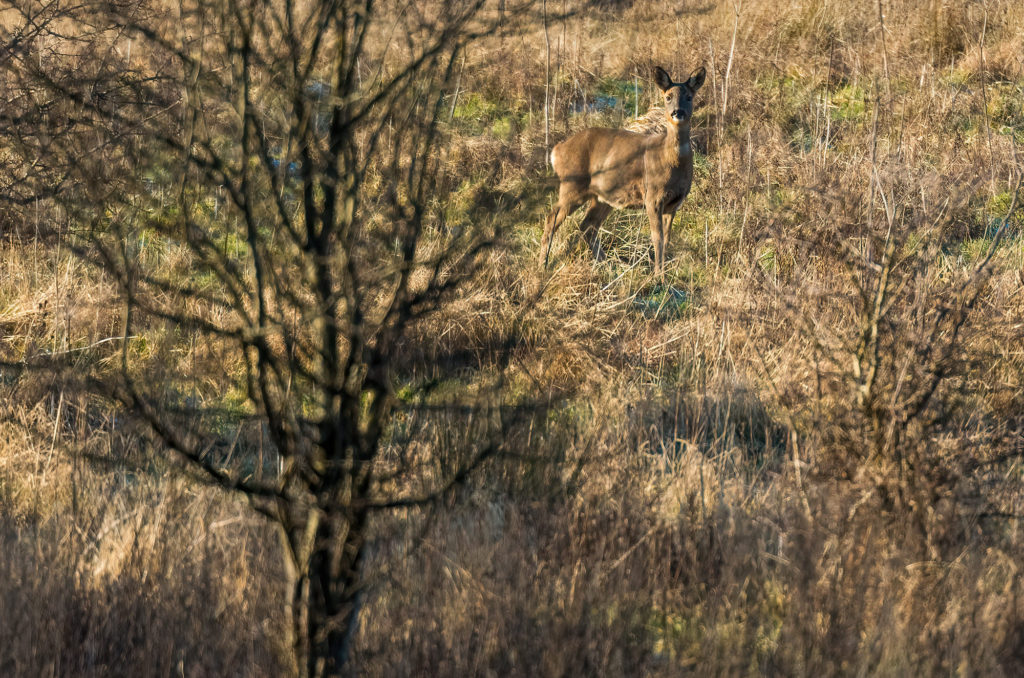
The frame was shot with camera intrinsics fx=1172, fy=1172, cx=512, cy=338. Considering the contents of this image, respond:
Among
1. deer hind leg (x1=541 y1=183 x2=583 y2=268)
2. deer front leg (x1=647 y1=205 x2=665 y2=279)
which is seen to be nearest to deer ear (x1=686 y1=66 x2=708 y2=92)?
deer front leg (x1=647 y1=205 x2=665 y2=279)

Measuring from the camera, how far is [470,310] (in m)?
7.38

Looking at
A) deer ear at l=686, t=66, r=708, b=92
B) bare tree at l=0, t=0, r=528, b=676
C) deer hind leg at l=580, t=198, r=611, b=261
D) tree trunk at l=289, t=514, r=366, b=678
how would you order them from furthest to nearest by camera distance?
deer hind leg at l=580, t=198, r=611, b=261, deer ear at l=686, t=66, r=708, b=92, tree trunk at l=289, t=514, r=366, b=678, bare tree at l=0, t=0, r=528, b=676

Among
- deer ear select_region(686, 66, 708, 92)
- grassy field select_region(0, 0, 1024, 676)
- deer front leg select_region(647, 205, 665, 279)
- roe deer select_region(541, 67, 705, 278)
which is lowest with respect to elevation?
grassy field select_region(0, 0, 1024, 676)

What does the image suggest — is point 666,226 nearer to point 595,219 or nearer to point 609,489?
point 595,219

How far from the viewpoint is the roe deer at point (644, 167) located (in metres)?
9.37

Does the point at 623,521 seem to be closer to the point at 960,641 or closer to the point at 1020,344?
the point at 960,641

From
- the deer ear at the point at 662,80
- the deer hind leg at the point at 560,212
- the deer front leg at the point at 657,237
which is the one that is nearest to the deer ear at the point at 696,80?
the deer ear at the point at 662,80

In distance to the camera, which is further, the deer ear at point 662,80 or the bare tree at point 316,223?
the deer ear at point 662,80

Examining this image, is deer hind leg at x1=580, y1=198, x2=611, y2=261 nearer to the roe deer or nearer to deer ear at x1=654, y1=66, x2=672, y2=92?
the roe deer

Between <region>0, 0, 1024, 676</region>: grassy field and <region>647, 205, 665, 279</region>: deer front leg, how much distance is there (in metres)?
0.81

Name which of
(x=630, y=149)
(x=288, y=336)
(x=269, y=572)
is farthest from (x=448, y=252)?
(x=630, y=149)

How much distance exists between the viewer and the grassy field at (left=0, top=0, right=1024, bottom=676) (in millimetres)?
3516

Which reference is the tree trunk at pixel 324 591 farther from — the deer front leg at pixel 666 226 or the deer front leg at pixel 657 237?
the deer front leg at pixel 666 226

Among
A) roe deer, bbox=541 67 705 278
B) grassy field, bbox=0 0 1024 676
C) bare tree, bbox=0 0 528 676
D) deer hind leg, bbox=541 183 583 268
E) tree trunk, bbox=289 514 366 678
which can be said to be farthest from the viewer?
roe deer, bbox=541 67 705 278
